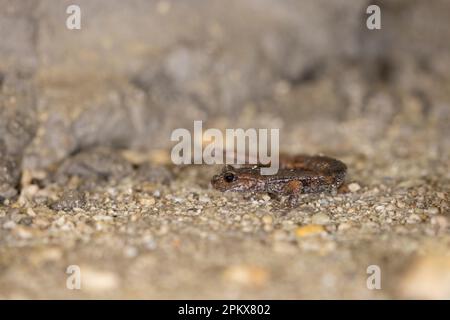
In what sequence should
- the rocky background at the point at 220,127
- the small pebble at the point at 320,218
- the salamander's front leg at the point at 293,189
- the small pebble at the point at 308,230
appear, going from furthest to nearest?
the salamander's front leg at the point at 293,189
the small pebble at the point at 320,218
the small pebble at the point at 308,230
the rocky background at the point at 220,127

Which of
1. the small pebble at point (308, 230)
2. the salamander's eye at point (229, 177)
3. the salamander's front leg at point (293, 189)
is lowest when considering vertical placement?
the small pebble at point (308, 230)

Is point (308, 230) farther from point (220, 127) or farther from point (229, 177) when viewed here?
point (220, 127)

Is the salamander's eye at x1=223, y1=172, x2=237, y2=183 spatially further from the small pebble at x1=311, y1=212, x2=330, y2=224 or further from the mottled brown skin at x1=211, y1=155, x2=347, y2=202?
the small pebble at x1=311, y1=212, x2=330, y2=224

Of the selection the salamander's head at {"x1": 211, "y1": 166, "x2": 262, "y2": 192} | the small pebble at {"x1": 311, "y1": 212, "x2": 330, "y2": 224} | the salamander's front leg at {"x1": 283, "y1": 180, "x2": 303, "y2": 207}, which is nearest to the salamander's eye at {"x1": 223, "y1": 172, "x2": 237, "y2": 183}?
the salamander's head at {"x1": 211, "y1": 166, "x2": 262, "y2": 192}

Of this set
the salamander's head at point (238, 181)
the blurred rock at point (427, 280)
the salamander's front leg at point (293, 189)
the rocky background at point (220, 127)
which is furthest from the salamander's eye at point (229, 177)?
the blurred rock at point (427, 280)

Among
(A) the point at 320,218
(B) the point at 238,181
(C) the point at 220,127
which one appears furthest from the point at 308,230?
(C) the point at 220,127

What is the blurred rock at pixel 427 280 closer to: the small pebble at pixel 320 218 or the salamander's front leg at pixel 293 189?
the small pebble at pixel 320 218
